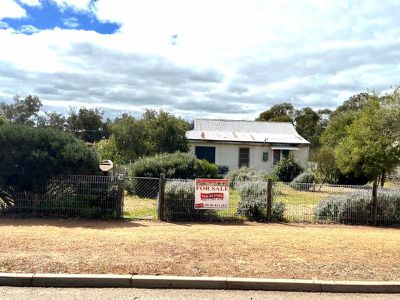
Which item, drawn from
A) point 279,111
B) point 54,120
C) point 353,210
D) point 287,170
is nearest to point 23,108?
point 54,120

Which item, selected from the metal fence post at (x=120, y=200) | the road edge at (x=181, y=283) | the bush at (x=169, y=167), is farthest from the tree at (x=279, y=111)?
the road edge at (x=181, y=283)

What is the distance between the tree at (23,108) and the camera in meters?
66.2

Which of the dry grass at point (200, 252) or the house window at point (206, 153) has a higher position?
the house window at point (206, 153)

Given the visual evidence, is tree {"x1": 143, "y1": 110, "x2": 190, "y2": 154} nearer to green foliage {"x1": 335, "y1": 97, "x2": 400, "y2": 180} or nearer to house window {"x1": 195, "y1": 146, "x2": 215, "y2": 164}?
house window {"x1": 195, "y1": 146, "x2": 215, "y2": 164}

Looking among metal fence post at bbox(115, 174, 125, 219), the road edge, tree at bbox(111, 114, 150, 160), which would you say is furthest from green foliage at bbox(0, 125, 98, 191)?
tree at bbox(111, 114, 150, 160)

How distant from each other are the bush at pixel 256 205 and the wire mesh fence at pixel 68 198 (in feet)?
11.1

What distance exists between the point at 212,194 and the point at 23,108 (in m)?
62.5

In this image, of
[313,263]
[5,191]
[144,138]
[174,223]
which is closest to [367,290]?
[313,263]

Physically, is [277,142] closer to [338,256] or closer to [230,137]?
[230,137]

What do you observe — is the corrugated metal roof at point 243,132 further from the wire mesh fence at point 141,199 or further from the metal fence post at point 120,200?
the metal fence post at point 120,200

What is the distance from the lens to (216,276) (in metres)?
6.10

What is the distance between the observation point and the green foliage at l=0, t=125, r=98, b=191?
450 inches

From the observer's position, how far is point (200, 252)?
7223mm

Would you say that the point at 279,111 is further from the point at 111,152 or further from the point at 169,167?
the point at 169,167
